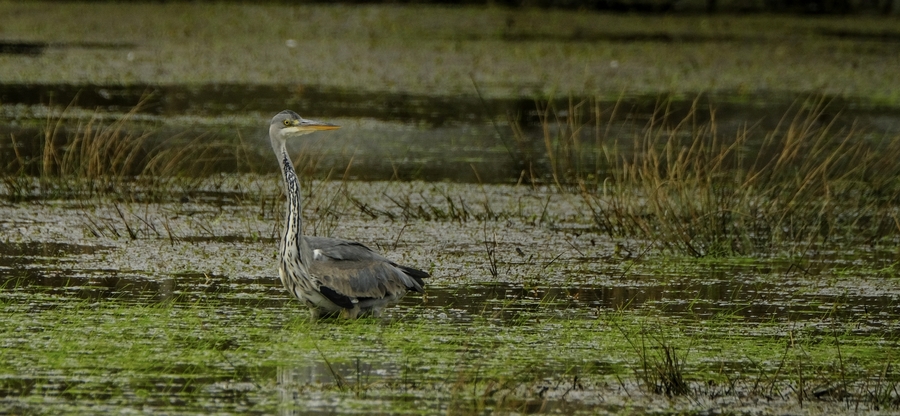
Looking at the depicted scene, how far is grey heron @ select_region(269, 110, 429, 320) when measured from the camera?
21.5 ft

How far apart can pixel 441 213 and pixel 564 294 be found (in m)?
2.37

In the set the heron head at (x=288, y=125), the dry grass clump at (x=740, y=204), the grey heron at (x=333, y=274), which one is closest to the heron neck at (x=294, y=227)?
the grey heron at (x=333, y=274)

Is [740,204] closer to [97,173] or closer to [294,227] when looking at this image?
[294,227]

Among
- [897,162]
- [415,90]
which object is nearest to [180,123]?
[415,90]

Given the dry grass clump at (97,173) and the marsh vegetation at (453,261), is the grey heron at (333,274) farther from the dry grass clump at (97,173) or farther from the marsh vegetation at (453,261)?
the dry grass clump at (97,173)

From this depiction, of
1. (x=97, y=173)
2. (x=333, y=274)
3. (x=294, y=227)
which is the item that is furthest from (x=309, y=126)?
(x=97, y=173)

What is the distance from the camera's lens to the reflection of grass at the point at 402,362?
526cm

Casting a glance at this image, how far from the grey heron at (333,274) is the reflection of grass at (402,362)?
134mm

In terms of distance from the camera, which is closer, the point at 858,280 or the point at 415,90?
the point at 858,280

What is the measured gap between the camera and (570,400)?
5.34 metres

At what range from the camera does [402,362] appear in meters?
5.80

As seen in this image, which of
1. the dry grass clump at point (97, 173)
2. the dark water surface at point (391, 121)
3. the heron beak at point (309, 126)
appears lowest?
the dark water surface at point (391, 121)

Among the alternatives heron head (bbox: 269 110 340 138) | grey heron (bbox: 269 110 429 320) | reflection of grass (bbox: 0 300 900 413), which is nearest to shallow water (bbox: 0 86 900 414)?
reflection of grass (bbox: 0 300 900 413)

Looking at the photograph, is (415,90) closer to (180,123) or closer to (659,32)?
(180,123)
